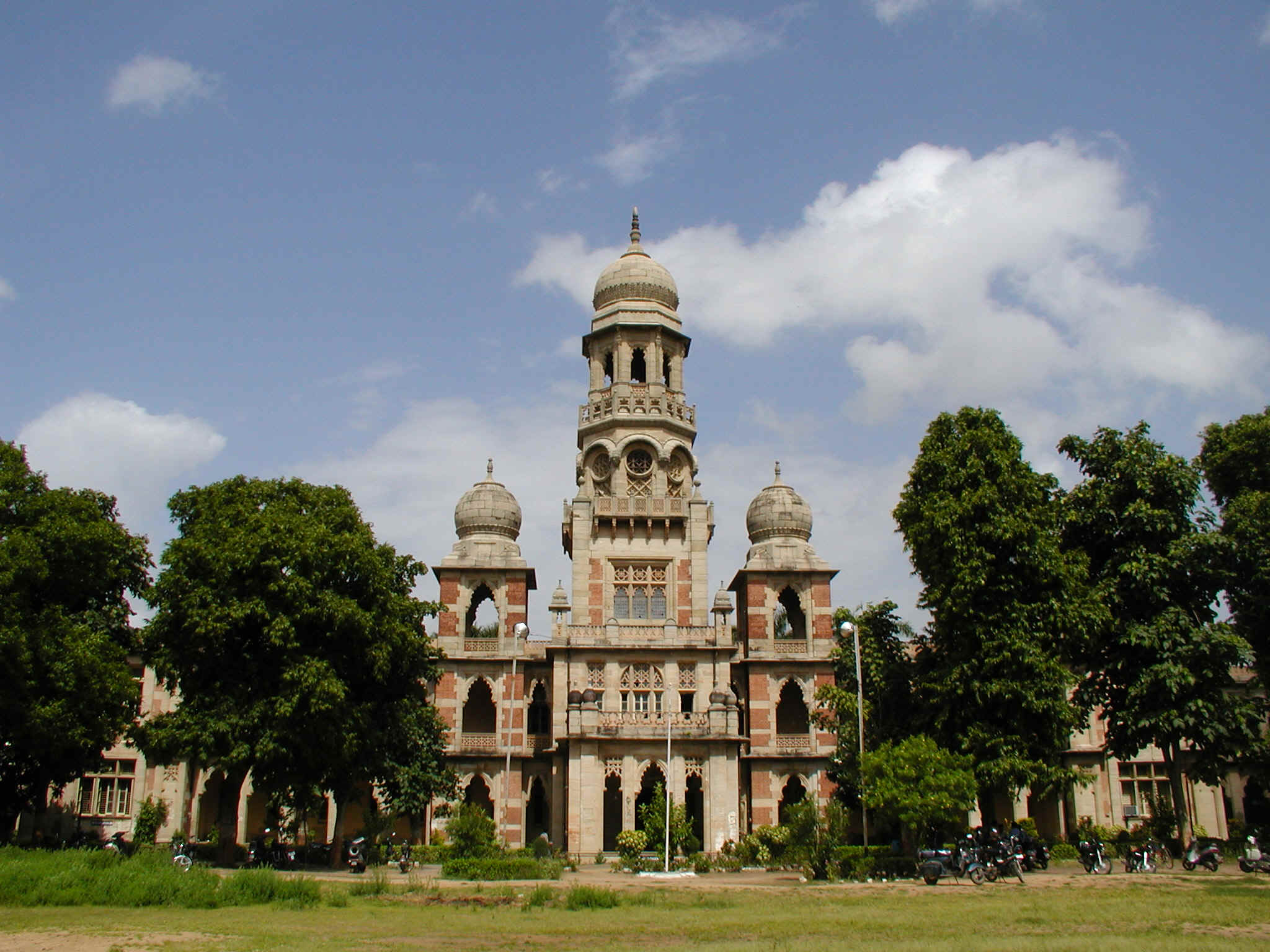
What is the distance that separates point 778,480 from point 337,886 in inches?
1347

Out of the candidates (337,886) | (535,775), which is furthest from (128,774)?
(337,886)

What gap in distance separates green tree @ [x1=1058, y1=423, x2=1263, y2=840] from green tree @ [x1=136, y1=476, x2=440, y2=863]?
77.8 feet

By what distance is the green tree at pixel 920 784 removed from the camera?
105 ft

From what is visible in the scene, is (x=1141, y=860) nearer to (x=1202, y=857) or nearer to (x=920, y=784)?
(x=1202, y=857)

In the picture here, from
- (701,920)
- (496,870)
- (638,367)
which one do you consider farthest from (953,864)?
(638,367)

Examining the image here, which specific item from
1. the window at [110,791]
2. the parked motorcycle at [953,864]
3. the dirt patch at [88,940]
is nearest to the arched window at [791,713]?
the parked motorcycle at [953,864]

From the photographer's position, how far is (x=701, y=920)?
22547 millimetres

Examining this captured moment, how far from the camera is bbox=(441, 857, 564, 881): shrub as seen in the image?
3294 centimetres

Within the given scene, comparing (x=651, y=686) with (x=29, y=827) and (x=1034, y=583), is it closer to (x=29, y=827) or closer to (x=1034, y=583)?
(x=1034, y=583)

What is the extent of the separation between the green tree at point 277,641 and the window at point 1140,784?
1359 inches

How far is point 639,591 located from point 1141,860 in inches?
973

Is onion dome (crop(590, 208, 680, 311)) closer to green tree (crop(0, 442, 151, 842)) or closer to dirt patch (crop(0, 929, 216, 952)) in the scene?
green tree (crop(0, 442, 151, 842))

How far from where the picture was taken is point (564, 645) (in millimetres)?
49312

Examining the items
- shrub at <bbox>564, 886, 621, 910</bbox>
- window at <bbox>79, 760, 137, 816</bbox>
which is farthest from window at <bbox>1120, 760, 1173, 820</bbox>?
window at <bbox>79, 760, 137, 816</bbox>
